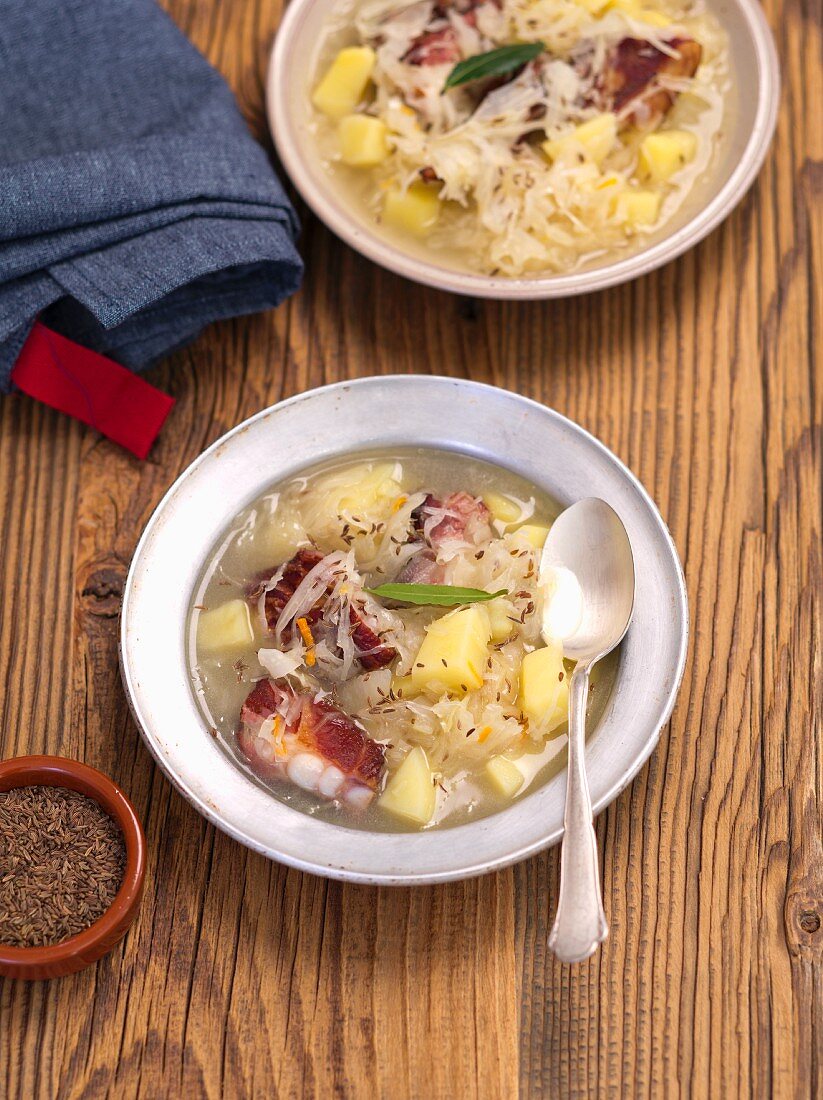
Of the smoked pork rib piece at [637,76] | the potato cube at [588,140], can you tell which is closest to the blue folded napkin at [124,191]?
the potato cube at [588,140]

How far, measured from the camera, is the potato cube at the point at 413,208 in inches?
132

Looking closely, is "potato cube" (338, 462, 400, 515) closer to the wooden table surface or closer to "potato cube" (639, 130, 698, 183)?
the wooden table surface

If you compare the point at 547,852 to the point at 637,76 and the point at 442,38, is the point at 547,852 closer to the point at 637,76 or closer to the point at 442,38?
the point at 637,76

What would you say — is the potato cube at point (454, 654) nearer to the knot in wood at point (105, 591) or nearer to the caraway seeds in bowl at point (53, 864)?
the caraway seeds in bowl at point (53, 864)

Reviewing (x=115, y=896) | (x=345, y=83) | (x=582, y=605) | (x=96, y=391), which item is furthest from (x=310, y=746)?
(x=345, y=83)

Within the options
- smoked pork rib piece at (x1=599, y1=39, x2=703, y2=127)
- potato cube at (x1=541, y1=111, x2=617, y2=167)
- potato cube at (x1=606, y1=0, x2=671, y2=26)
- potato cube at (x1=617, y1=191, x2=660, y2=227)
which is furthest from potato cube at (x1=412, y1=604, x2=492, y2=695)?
potato cube at (x1=606, y1=0, x2=671, y2=26)

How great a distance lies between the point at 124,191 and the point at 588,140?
1.41 m

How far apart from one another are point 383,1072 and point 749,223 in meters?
2.83

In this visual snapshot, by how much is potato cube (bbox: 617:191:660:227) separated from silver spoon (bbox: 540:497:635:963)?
1056 millimetres

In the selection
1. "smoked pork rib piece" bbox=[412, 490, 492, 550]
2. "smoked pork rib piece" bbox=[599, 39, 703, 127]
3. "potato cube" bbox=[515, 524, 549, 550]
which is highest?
"smoked pork rib piece" bbox=[599, 39, 703, 127]

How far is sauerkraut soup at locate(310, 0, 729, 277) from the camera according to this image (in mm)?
3322

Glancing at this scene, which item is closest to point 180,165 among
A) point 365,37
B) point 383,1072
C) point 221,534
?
point 365,37

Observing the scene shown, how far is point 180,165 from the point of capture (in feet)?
10.5

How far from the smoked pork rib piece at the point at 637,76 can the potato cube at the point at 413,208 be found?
0.65m
